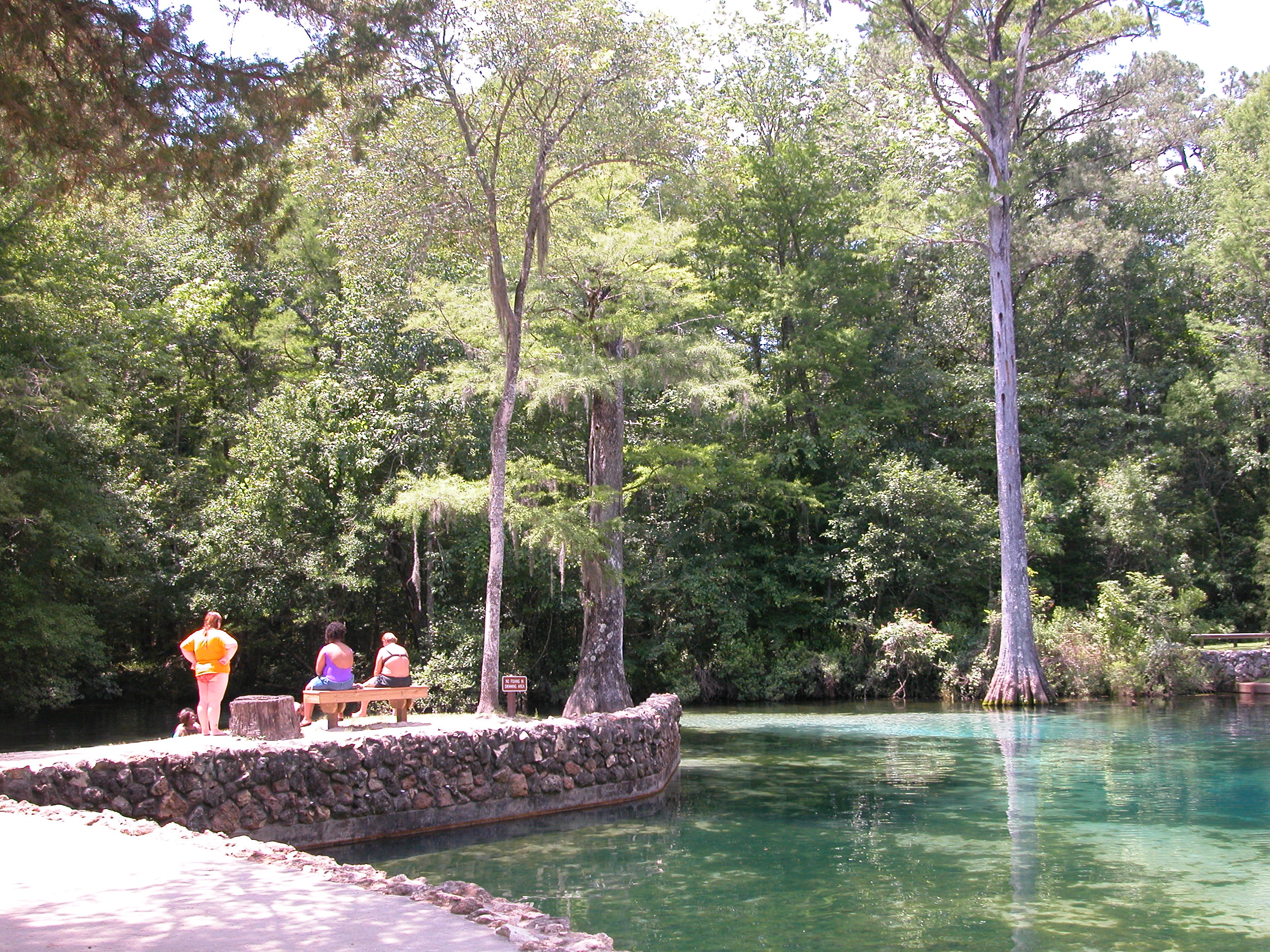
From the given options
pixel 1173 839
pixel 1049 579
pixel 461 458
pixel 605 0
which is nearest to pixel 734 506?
pixel 461 458

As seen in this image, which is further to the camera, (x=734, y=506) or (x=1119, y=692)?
(x=734, y=506)

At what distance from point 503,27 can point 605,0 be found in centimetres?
157

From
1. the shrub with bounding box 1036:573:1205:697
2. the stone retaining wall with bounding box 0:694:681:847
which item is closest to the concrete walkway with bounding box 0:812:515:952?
the stone retaining wall with bounding box 0:694:681:847

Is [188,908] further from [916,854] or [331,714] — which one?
[331,714]

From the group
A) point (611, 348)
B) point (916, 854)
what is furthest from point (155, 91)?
point (611, 348)

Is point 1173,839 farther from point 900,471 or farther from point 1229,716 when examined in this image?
point 900,471

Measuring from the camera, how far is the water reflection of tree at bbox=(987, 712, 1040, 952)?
25.5ft

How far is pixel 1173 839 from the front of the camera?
1033 cm

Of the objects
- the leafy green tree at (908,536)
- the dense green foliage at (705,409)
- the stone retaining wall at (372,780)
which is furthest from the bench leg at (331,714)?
the leafy green tree at (908,536)

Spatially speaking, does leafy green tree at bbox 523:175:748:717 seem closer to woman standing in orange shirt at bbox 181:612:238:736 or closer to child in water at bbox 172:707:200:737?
woman standing in orange shirt at bbox 181:612:238:736

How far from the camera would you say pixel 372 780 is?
10648mm

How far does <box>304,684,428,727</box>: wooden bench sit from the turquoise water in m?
1.98

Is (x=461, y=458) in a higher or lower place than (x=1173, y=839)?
higher

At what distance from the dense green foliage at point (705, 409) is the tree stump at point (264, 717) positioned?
6511 mm
